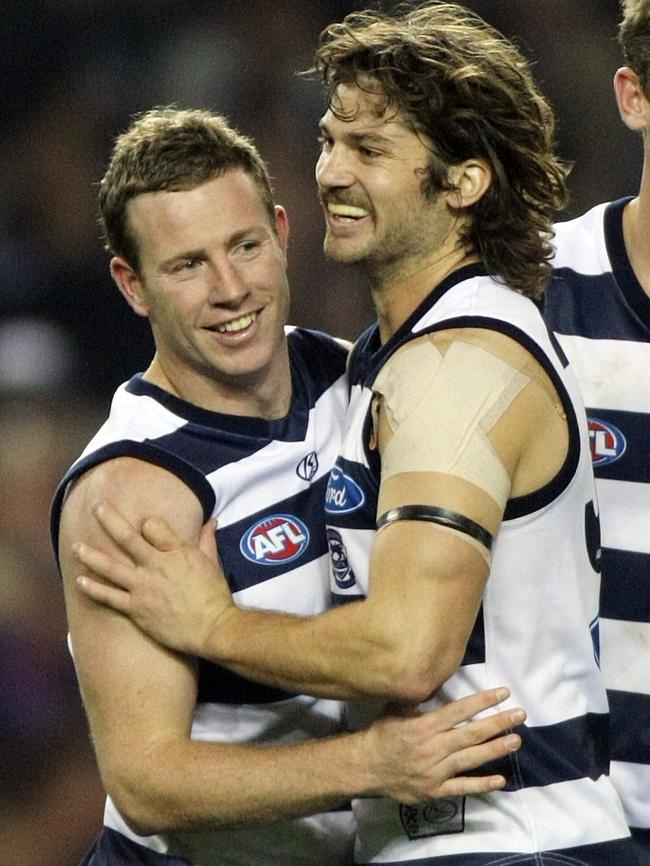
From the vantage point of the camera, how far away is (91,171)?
20.7 ft

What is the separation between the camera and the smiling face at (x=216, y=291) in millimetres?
3002

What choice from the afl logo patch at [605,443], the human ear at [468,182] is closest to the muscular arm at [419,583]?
the human ear at [468,182]

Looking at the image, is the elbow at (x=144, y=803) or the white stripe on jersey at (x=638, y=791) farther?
the white stripe on jersey at (x=638, y=791)

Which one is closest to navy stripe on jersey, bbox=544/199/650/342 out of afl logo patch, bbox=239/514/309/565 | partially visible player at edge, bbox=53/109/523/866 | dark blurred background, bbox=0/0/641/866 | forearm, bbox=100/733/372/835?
partially visible player at edge, bbox=53/109/523/866

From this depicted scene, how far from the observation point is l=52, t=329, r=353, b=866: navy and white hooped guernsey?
2857 millimetres

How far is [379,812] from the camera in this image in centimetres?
264

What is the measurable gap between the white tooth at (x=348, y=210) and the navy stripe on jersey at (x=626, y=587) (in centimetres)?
87

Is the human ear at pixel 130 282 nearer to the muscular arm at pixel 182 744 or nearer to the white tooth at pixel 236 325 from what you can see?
the white tooth at pixel 236 325

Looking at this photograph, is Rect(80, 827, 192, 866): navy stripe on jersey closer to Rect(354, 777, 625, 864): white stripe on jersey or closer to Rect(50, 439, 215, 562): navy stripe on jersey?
Rect(354, 777, 625, 864): white stripe on jersey

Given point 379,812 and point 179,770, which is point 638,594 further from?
point 179,770

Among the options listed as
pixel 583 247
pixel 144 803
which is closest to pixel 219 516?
pixel 144 803

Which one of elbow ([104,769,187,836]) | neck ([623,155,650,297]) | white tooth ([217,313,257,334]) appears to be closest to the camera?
elbow ([104,769,187,836])

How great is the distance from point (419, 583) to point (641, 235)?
120cm

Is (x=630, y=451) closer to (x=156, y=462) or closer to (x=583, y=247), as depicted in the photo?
(x=583, y=247)
